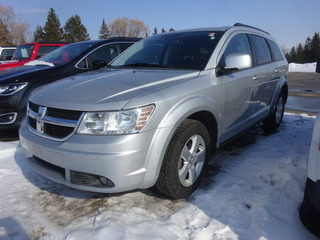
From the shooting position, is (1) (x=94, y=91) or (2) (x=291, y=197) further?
(2) (x=291, y=197)

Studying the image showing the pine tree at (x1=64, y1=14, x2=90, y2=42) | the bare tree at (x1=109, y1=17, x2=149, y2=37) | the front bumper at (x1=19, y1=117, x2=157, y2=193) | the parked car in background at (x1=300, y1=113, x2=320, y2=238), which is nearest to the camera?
the parked car in background at (x1=300, y1=113, x2=320, y2=238)

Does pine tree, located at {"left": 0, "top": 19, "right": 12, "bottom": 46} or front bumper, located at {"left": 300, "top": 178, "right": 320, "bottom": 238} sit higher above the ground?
pine tree, located at {"left": 0, "top": 19, "right": 12, "bottom": 46}

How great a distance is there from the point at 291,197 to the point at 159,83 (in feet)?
5.50

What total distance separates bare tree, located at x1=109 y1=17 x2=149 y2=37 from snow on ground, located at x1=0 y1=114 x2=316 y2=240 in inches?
3245

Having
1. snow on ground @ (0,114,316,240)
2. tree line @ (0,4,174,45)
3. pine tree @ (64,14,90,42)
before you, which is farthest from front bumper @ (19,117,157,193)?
pine tree @ (64,14,90,42)

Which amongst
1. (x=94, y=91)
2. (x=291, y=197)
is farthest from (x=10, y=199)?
(x=291, y=197)

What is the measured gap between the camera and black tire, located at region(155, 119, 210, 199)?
86.7 inches

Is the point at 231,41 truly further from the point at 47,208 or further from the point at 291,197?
the point at 47,208

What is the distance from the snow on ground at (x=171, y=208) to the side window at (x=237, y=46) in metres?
1.37

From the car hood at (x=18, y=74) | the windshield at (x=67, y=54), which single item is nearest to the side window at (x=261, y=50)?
the windshield at (x=67, y=54)

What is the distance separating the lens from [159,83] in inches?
89.8

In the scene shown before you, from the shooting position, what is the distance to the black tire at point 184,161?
7.22 ft

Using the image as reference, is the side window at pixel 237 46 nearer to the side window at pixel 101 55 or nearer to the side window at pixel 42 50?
the side window at pixel 101 55

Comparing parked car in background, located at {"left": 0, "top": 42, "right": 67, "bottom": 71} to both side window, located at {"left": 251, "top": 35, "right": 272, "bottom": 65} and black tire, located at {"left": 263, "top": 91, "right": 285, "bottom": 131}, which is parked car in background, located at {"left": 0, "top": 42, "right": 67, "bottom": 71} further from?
black tire, located at {"left": 263, "top": 91, "right": 285, "bottom": 131}
